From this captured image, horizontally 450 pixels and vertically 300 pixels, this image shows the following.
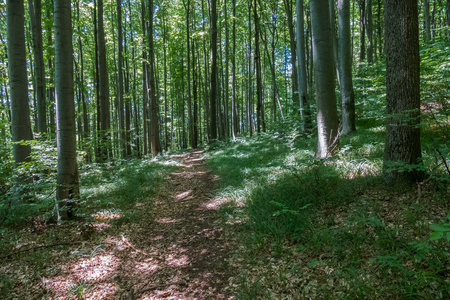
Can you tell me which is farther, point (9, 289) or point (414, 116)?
point (414, 116)

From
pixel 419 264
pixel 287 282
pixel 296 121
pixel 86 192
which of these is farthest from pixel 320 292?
pixel 296 121

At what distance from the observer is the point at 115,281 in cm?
299

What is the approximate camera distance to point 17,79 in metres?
5.16

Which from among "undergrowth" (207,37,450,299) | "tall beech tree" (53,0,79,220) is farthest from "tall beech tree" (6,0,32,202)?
"undergrowth" (207,37,450,299)

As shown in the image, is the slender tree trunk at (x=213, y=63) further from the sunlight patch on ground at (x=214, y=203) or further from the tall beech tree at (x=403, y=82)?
the tall beech tree at (x=403, y=82)

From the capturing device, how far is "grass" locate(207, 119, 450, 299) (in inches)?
81.0

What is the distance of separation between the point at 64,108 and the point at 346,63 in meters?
8.14

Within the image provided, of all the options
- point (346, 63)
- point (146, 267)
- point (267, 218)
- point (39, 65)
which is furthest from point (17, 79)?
point (346, 63)

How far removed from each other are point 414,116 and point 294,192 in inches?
83.4

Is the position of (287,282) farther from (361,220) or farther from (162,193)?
(162,193)

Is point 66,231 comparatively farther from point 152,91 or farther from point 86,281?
point 152,91

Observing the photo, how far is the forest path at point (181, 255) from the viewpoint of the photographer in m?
2.80

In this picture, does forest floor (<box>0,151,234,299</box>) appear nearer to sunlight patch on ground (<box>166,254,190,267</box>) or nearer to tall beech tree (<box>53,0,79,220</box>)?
sunlight patch on ground (<box>166,254,190,267</box>)

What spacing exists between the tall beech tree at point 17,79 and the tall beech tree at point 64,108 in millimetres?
1563
